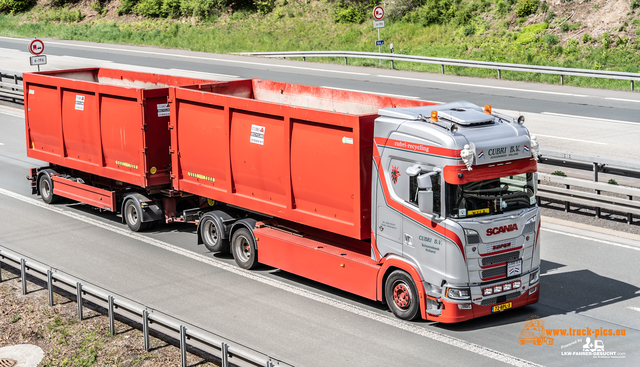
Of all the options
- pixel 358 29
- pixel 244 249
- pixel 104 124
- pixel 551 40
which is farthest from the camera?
pixel 358 29

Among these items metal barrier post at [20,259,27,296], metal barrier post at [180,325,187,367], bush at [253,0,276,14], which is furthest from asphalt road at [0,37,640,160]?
metal barrier post at [20,259,27,296]

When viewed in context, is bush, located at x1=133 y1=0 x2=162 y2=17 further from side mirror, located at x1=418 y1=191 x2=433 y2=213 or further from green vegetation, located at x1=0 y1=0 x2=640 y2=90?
side mirror, located at x1=418 y1=191 x2=433 y2=213

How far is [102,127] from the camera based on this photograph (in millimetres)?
15188

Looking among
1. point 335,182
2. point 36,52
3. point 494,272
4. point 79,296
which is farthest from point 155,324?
point 36,52

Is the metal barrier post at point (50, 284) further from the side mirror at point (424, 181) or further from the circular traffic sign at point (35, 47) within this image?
the circular traffic sign at point (35, 47)

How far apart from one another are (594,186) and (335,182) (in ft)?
20.8

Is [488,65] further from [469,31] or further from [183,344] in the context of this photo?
[183,344]

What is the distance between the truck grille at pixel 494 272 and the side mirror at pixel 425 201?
43.6 inches

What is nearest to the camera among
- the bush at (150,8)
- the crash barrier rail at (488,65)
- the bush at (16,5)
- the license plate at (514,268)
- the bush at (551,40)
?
the license plate at (514,268)

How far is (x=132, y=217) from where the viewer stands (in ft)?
48.6

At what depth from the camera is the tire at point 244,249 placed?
40.2ft

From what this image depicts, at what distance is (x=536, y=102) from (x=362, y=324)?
701 inches

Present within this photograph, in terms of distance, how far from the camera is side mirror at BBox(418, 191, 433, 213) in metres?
9.11

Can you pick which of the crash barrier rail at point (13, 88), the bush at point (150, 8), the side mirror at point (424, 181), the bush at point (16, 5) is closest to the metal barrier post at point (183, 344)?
the side mirror at point (424, 181)
